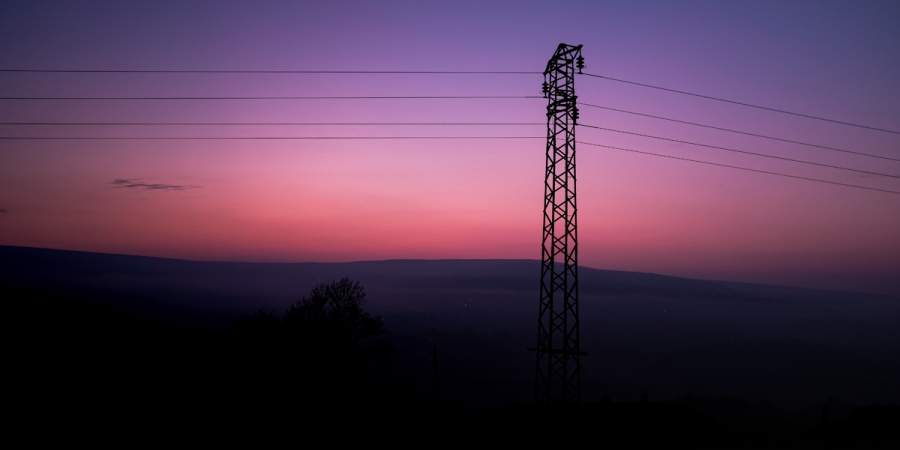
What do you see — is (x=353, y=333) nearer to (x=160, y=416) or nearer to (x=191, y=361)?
(x=191, y=361)

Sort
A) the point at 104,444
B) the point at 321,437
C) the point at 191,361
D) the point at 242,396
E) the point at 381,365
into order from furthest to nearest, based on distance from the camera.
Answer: the point at 381,365 < the point at 191,361 < the point at 242,396 < the point at 321,437 < the point at 104,444

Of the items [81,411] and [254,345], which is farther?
[254,345]

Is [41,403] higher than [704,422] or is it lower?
higher

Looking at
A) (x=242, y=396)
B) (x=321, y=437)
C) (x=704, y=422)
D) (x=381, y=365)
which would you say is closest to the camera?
(x=321, y=437)

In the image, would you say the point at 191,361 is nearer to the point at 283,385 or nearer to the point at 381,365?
the point at 283,385

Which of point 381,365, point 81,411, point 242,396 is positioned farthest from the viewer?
point 381,365

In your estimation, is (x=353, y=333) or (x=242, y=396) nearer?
(x=242, y=396)

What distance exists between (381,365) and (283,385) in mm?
17927

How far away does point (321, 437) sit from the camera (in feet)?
91.9

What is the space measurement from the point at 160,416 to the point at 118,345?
1823cm

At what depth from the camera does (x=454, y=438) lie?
29797 millimetres

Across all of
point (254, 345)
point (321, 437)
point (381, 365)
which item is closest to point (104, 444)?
point (321, 437)

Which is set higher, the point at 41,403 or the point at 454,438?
the point at 41,403

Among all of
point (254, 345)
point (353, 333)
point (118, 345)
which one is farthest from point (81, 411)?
point (353, 333)
